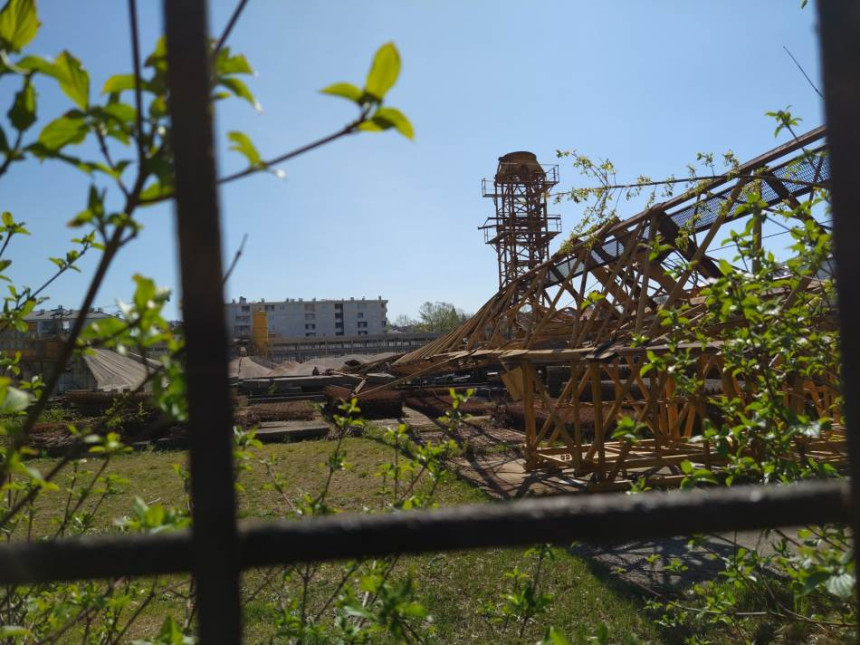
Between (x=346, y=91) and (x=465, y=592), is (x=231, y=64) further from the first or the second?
(x=465, y=592)

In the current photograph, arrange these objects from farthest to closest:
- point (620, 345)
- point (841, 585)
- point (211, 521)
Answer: point (620, 345), point (841, 585), point (211, 521)

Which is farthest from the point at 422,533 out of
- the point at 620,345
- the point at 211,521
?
the point at 620,345

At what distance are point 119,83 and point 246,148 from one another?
7.5 inches

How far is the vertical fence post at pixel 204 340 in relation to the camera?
624 millimetres

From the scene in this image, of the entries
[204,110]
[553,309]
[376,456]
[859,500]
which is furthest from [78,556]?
[376,456]

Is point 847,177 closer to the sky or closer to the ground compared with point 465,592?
closer to the sky

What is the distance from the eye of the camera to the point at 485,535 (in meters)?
0.65

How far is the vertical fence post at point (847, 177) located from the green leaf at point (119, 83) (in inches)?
34.3

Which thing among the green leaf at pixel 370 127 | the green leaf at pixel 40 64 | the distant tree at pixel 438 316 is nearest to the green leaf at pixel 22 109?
the green leaf at pixel 40 64

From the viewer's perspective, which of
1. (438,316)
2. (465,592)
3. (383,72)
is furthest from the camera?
(438,316)

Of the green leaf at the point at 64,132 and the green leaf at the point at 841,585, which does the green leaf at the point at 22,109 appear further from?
the green leaf at the point at 841,585

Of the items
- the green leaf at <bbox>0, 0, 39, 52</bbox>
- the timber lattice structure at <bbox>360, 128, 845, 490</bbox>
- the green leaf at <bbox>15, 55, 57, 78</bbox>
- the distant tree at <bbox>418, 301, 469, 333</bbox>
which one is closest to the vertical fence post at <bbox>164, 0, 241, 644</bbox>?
the green leaf at <bbox>15, 55, 57, 78</bbox>

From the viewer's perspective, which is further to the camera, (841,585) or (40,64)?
(841,585)

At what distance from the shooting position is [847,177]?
0.77 metres
